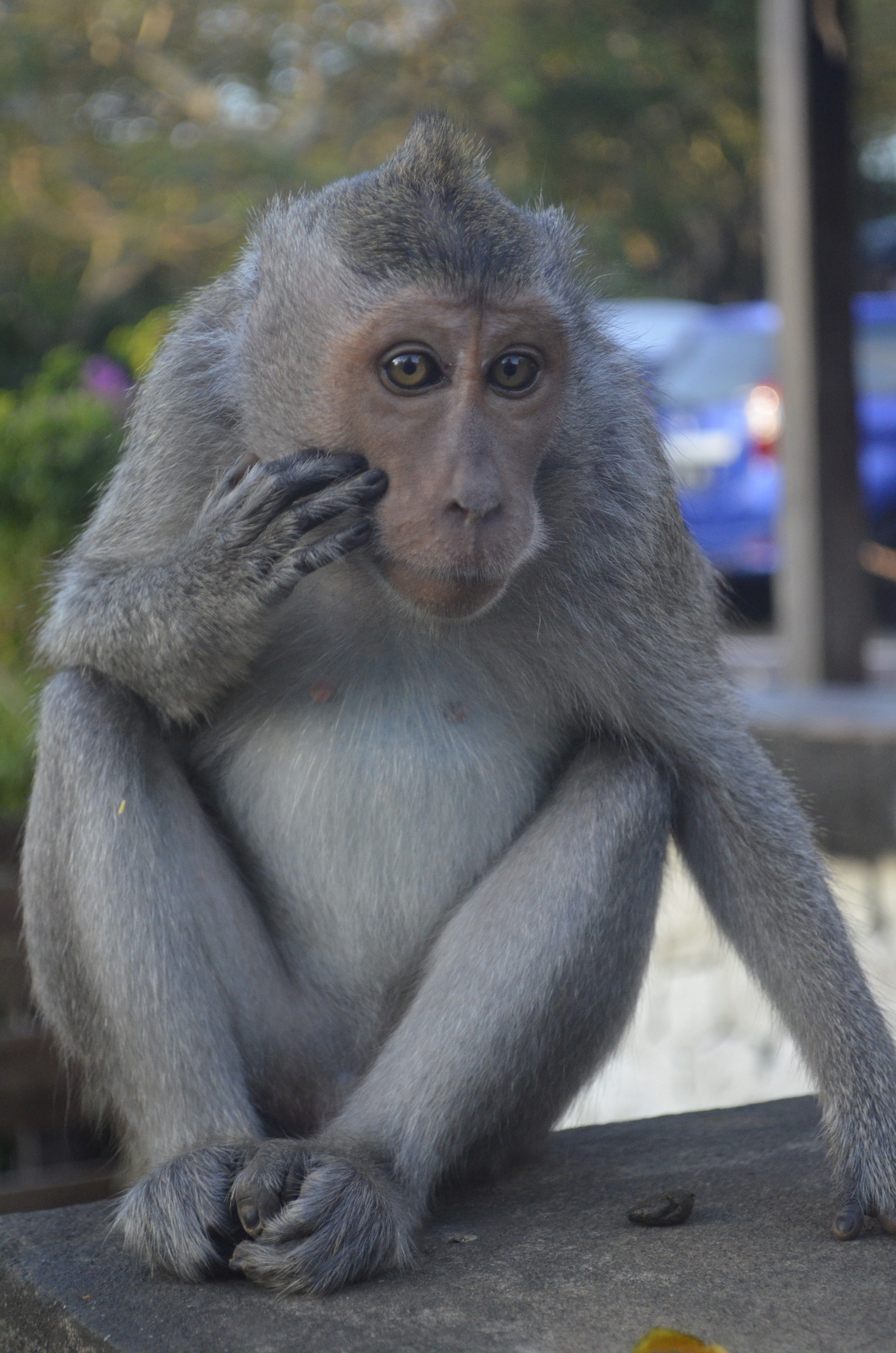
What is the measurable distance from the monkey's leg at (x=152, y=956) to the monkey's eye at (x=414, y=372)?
669 millimetres

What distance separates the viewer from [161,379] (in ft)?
9.00

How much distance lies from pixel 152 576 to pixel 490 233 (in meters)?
0.72

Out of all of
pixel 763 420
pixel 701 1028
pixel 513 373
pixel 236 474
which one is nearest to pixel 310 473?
pixel 236 474

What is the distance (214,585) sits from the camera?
2359 mm

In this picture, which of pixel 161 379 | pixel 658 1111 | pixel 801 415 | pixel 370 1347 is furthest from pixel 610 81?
pixel 370 1347

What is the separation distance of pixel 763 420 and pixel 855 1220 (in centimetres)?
814

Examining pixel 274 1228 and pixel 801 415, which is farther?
pixel 801 415

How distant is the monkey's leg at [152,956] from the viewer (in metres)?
2.29

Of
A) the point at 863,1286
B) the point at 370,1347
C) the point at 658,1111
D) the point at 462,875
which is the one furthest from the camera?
the point at 658,1111

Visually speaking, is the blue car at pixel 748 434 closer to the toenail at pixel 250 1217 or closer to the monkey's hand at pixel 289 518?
the monkey's hand at pixel 289 518

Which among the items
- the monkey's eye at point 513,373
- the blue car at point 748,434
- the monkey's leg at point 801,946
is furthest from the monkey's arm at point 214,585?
the blue car at point 748,434

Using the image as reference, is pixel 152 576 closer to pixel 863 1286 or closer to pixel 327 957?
pixel 327 957

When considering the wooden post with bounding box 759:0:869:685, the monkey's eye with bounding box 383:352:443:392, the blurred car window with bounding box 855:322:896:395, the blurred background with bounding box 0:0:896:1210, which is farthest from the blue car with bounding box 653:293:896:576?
the monkey's eye with bounding box 383:352:443:392

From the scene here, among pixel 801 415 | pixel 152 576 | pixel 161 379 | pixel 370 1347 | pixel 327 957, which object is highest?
pixel 801 415
